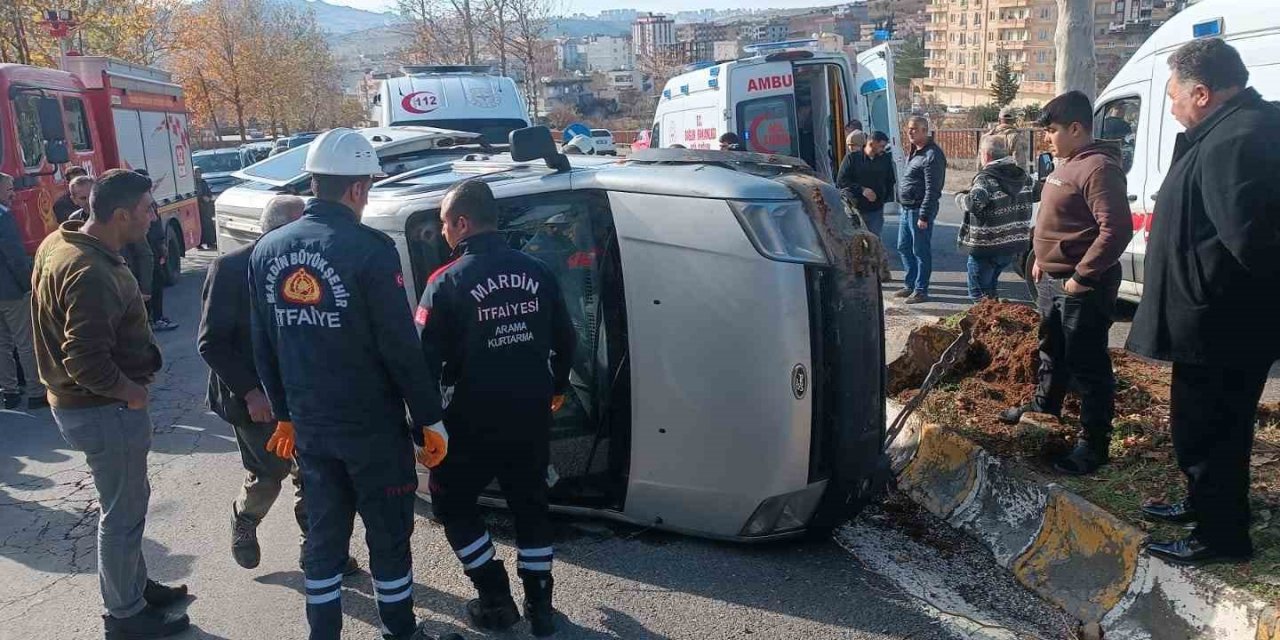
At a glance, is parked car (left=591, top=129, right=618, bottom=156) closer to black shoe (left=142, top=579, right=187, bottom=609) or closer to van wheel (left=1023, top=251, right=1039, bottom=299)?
van wheel (left=1023, top=251, right=1039, bottom=299)

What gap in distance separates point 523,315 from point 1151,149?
621 cm

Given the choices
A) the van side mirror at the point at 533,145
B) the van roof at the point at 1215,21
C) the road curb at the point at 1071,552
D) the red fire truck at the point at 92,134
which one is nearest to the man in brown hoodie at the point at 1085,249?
the road curb at the point at 1071,552

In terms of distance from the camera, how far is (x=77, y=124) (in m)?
11.1

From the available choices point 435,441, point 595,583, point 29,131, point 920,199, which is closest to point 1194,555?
point 595,583

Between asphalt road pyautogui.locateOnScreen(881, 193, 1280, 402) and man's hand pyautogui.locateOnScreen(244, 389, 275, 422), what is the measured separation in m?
4.11

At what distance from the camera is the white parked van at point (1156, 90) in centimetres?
662

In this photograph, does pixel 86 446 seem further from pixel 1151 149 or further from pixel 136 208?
pixel 1151 149

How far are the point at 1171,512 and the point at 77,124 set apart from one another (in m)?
11.9

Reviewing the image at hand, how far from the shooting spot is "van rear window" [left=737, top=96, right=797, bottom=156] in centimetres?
1160

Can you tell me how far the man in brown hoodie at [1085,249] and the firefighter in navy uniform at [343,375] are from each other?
9.50ft

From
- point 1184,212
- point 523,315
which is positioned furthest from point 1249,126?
point 523,315

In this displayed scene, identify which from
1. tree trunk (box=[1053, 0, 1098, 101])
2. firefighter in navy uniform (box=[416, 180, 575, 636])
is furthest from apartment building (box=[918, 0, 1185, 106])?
firefighter in navy uniform (box=[416, 180, 575, 636])

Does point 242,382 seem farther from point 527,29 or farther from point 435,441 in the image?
point 527,29

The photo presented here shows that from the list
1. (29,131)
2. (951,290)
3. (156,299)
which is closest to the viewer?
(156,299)
